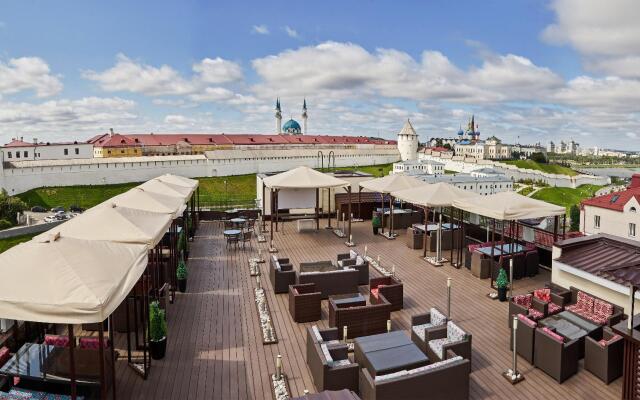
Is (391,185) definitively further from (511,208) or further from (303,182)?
(511,208)

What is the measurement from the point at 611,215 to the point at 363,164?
1606 inches

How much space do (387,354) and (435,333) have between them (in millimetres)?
888

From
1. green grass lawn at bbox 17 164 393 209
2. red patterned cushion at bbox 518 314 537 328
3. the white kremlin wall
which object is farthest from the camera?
the white kremlin wall

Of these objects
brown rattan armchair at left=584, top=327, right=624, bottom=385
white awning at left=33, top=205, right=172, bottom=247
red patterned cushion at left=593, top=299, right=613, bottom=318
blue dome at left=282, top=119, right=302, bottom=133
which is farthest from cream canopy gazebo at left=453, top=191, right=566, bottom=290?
blue dome at left=282, top=119, right=302, bottom=133

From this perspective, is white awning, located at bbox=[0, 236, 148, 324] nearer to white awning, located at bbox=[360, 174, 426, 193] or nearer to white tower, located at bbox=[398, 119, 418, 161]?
white awning, located at bbox=[360, 174, 426, 193]

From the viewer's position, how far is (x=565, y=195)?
56.0 meters

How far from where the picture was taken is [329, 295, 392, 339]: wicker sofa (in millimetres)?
6191

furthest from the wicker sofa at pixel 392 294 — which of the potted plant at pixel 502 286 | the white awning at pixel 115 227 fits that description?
the white awning at pixel 115 227

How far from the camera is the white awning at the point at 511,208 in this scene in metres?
8.23

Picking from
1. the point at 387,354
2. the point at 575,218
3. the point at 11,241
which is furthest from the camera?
the point at 575,218

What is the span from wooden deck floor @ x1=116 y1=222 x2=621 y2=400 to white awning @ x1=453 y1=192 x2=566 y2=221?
142 centimetres

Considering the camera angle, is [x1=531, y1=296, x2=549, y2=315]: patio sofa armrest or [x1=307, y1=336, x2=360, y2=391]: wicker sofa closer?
[x1=307, y1=336, x2=360, y2=391]: wicker sofa

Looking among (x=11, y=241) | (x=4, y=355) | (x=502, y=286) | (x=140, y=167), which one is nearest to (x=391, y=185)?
(x=502, y=286)

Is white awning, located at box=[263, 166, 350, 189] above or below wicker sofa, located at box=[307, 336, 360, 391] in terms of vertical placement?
above
